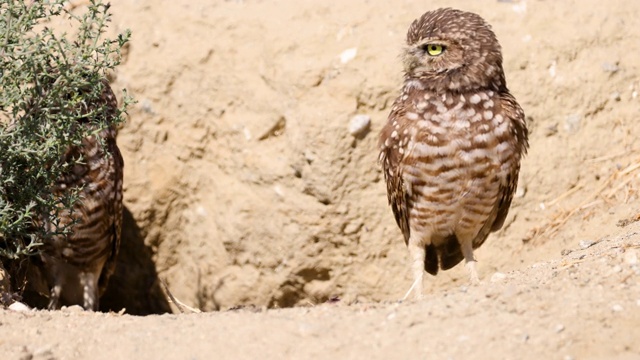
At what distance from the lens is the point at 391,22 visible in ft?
22.6

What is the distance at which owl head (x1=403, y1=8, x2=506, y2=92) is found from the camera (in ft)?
17.3

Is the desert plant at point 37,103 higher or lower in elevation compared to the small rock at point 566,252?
higher

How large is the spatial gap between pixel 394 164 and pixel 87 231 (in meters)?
2.09

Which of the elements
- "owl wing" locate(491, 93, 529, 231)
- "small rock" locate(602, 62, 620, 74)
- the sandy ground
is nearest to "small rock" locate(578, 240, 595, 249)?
the sandy ground

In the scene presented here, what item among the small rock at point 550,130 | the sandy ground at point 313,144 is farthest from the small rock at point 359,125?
the small rock at point 550,130

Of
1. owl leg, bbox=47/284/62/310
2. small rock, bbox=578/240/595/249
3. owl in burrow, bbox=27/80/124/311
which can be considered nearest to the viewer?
small rock, bbox=578/240/595/249

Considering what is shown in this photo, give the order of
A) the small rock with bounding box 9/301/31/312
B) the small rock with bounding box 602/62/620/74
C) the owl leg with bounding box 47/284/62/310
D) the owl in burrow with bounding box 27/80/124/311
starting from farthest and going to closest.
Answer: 1. the small rock with bounding box 602/62/620/74
2. the owl leg with bounding box 47/284/62/310
3. the owl in burrow with bounding box 27/80/124/311
4. the small rock with bounding box 9/301/31/312

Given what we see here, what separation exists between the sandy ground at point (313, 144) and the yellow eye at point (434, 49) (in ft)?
4.34

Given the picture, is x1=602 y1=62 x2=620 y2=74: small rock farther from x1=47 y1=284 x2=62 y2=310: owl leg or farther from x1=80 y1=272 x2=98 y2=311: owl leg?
x1=47 y1=284 x2=62 y2=310: owl leg

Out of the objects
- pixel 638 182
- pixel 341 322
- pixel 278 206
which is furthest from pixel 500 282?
pixel 278 206

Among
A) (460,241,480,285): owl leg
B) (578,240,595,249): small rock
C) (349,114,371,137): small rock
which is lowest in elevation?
(578,240,595,249): small rock

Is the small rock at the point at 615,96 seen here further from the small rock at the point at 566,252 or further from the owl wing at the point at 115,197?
the owl wing at the point at 115,197

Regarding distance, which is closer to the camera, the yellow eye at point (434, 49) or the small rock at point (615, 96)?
the yellow eye at point (434, 49)

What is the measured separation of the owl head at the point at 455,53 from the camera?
5285mm
